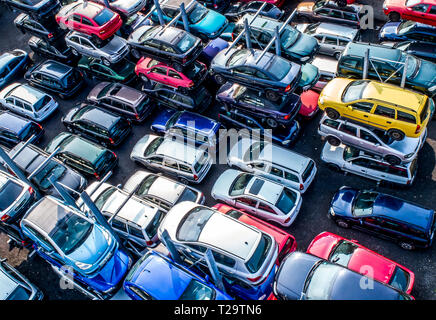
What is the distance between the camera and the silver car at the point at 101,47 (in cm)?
1948

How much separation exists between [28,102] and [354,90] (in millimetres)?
14340

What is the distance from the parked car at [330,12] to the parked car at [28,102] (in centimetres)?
1350

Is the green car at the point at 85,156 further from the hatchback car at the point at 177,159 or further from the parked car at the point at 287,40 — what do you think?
the parked car at the point at 287,40

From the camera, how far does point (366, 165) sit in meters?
14.9

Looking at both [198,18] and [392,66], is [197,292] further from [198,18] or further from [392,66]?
[198,18]

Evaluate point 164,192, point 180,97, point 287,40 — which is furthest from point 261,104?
point 164,192

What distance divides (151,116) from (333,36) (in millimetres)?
9202

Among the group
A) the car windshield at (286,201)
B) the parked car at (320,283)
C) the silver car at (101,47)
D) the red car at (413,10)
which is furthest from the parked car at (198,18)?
the parked car at (320,283)

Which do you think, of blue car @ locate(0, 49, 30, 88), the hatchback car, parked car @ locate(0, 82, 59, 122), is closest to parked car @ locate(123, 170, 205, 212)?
the hatchback car

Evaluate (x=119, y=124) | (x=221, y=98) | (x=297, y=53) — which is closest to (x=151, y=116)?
(x=119, y=124)

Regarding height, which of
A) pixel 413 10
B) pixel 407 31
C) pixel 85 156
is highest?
pixel 85 156

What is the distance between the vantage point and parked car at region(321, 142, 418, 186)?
14.5m

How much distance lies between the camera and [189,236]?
12438 mm

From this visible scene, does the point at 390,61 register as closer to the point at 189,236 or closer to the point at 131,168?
the point at 189,236
